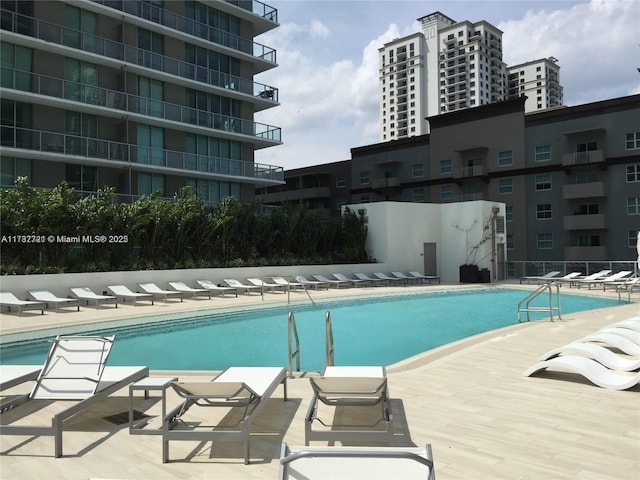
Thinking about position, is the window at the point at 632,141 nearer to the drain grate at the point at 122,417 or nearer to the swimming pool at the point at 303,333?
the swimming pool at the point at 303,333

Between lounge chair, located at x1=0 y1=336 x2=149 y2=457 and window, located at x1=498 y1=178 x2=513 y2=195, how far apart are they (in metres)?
34.7

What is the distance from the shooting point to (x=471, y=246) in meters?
25.9

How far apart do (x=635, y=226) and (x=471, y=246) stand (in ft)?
41.4

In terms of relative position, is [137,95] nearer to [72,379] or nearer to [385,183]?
[385,183]

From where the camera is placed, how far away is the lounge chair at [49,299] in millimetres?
14430

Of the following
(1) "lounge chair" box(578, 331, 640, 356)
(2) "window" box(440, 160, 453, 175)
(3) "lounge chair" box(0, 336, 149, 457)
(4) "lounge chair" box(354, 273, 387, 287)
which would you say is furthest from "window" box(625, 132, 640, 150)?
(3) "lounge chair" box(0, 336, 149, 457)

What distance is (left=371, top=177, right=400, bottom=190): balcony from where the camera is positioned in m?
42.5

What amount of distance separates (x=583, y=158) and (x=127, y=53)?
26.8 meters

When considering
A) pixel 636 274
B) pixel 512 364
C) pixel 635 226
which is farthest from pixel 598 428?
pixel 635 226

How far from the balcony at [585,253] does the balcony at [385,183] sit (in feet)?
45.9

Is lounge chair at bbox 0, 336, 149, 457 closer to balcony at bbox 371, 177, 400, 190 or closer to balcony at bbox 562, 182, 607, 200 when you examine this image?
balcony at bbox 562, 182, 607, 200

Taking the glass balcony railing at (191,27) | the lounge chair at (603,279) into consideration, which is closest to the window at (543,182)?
the lounge chair at (603,279)

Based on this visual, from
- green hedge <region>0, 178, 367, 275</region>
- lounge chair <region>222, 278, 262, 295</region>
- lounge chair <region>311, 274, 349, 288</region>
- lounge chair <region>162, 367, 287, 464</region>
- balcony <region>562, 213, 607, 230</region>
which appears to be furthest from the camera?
balcony <region>562, 213, 607, 230</region>

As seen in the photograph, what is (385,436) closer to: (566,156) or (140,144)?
(140,144)
